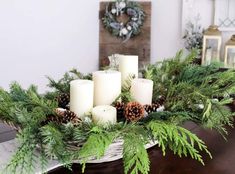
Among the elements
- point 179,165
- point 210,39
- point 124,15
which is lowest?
point 179,165

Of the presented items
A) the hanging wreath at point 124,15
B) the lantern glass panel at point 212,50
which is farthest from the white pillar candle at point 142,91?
the hanging wreath at point 124,15

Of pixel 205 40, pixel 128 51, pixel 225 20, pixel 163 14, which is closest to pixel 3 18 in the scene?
pixel 128 51

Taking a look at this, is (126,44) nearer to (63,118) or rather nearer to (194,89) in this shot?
(194,89)

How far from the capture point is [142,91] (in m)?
1.09

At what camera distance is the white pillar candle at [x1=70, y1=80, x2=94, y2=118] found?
0.99m

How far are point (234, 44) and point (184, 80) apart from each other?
6.23 feet

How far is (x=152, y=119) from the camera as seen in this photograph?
96 centimetres

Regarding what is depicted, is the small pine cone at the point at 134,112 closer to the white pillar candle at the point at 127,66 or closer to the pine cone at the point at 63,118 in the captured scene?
the pine cone at the point at 63,118

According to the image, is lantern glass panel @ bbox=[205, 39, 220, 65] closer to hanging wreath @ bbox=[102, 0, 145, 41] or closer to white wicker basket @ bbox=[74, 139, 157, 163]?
hanging wreath @ bbox=[102, 0, 145, 41]

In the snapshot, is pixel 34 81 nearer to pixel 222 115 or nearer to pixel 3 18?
pixel 3 18

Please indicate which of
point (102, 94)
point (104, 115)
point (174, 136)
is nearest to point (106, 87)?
point (102, 94)

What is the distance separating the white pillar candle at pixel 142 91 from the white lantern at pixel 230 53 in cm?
206

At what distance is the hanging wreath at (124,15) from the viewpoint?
336 centimetres

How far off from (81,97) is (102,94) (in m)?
0.09
